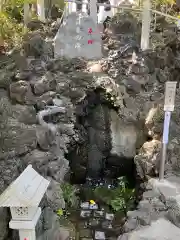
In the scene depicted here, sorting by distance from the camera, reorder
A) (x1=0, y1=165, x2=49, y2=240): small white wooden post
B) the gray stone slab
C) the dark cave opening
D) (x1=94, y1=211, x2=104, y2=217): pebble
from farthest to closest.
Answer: the dark cave opening → (x1=94, y1=211, x2=104, y2=217): pebble → the gray stone slab → (x1=0, y1=165, x2=49, y2=240): small white wooden post

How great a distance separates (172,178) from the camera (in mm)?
9047

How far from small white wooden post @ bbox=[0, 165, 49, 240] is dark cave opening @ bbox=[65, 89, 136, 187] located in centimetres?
510

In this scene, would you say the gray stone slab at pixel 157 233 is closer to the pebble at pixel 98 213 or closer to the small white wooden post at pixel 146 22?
the pebble at pixel 98 213

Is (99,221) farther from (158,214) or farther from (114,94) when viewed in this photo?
(114,94)

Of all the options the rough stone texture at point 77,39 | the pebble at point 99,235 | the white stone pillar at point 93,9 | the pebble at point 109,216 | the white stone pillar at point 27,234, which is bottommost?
the pebble at point 99,235

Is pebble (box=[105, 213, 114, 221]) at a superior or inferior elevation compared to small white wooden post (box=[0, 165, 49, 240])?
inferior

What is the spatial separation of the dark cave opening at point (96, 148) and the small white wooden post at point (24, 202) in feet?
16.7

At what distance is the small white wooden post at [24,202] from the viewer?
544 cm

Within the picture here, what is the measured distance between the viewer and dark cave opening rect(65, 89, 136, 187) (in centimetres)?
1115

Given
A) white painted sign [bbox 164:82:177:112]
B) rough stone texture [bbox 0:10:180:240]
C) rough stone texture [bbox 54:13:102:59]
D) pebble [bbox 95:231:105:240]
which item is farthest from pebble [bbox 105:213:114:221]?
rough stone texture [bbox 54:13:102:59]

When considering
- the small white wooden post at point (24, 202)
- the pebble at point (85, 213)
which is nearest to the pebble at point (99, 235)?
the pebble at point (85, 213)

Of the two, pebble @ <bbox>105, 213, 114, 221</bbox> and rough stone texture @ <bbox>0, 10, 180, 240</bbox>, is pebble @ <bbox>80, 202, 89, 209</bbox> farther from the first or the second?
rough stone texture @ <bbox>0, 10, 180, 240</bbox>

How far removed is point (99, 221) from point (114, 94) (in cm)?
458

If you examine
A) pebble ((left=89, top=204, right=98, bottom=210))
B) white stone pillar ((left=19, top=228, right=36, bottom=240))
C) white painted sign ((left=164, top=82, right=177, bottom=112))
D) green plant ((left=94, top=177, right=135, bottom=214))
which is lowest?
pebble ((left=89, top=204, right=98, bottom=210))
